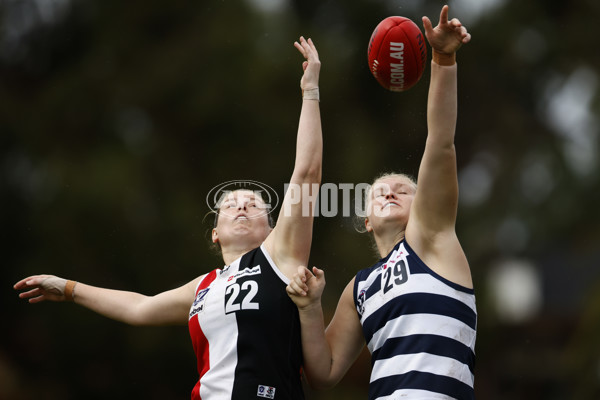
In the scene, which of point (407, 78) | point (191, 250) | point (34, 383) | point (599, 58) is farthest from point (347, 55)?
point (407, 78)

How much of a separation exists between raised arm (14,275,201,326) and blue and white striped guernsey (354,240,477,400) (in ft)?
4.31

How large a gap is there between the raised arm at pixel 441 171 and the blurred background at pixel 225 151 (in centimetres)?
674

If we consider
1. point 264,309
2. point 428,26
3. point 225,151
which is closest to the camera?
point 428,26

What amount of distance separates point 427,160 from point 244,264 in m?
1.21

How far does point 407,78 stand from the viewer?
4.70 metres

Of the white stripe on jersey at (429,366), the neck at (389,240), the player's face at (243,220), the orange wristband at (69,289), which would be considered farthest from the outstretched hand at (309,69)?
the orange wristband at (69,289)

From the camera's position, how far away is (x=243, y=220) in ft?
16.3

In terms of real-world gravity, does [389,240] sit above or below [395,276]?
above

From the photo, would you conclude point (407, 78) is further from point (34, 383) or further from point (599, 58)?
point (599, 58)

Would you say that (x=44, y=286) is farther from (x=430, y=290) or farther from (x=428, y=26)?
(x=428, y=26)

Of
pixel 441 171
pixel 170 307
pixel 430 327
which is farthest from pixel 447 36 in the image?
pixel 170 307

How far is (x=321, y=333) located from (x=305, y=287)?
312 millimetres

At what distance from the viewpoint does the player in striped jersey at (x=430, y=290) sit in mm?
3930

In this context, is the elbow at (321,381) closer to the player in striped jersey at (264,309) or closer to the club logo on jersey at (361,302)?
the player in striped jersey at (264,309)
